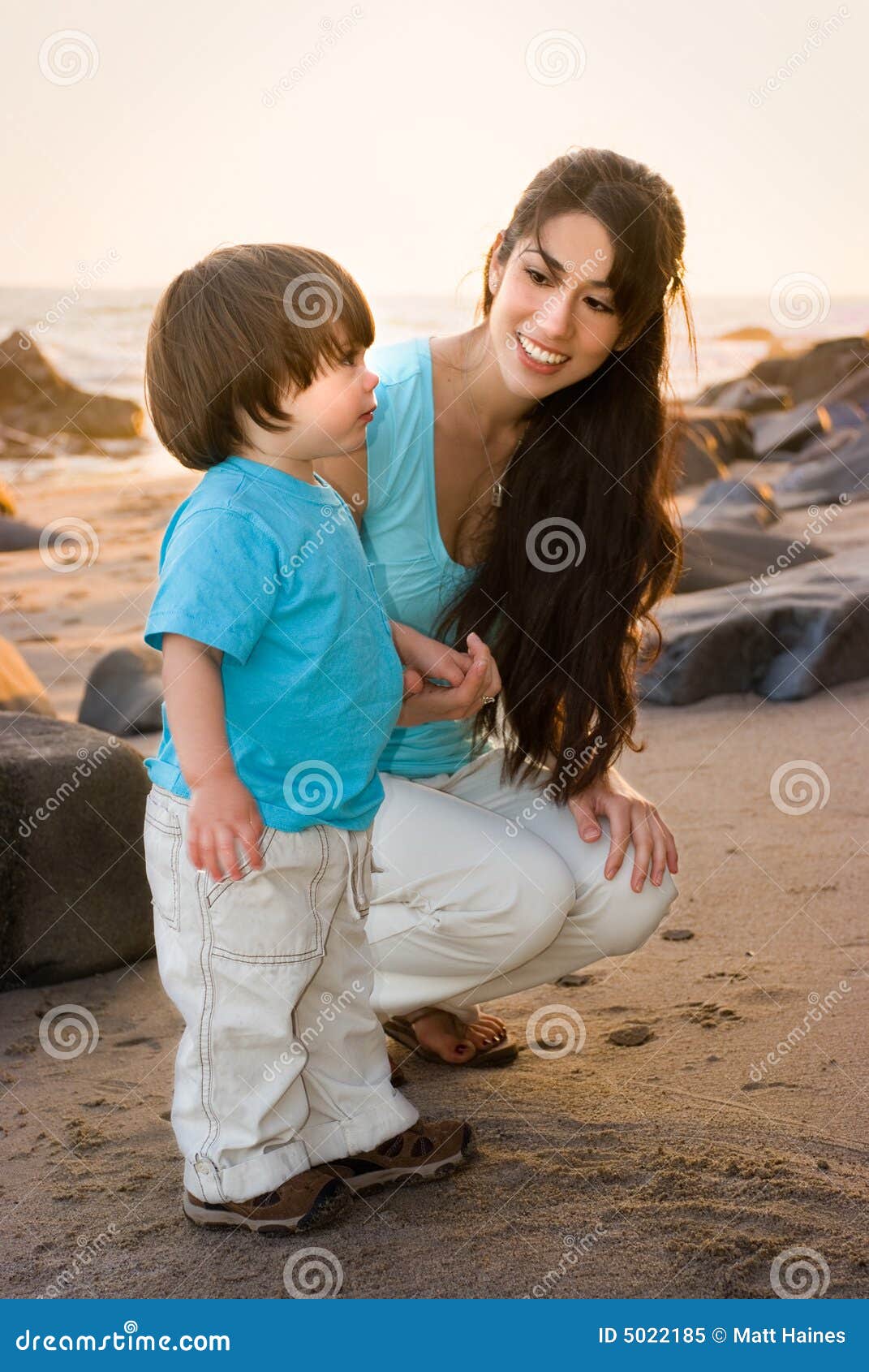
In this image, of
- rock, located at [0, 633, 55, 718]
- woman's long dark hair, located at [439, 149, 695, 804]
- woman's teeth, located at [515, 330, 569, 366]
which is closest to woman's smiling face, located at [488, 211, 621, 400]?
woman's teeth, located at [515, 330, 569, 366]

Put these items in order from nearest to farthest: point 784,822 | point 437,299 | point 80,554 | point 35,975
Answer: point 35,975, point 784,822, point 80,554, point 437,299

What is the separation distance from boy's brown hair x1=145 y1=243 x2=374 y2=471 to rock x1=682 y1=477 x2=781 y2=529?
4.77 metres

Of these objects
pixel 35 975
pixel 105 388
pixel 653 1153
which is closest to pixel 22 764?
pixel 35 975

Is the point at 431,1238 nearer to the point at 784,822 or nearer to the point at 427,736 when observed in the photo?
the point at 427,736

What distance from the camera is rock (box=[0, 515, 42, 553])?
7602 millimetres

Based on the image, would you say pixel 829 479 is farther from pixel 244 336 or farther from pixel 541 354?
pixel 244 336

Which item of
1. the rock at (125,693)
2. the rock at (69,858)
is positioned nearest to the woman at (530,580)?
the rock at (69,858)

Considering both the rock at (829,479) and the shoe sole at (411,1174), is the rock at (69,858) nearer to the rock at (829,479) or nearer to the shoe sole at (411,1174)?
the shoe sole at (411,1174)

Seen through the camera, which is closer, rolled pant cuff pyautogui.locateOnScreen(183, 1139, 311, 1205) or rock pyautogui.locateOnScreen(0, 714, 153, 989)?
rolled pant cuff pyautogui.locateOnScreen(183, 1139, 311, 1205)

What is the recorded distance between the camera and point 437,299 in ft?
53.7

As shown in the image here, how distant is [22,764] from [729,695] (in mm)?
2444

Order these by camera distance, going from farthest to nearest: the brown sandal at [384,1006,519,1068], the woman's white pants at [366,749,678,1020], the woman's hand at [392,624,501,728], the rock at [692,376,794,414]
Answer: the rock at [692,376,794,414] → the brown sandal at [384,1006,519,1068] → the woman's white pants at [366,749,678,1020] → the woman's hand at [392,624,501,728]

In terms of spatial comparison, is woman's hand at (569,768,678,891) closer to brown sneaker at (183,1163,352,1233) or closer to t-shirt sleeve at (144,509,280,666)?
brown sneaker at (183,1163,352,1233)

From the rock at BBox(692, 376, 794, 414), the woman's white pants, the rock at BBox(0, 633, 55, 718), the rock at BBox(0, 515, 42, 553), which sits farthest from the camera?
the rock at BBox(692, 376, 794, 414)
